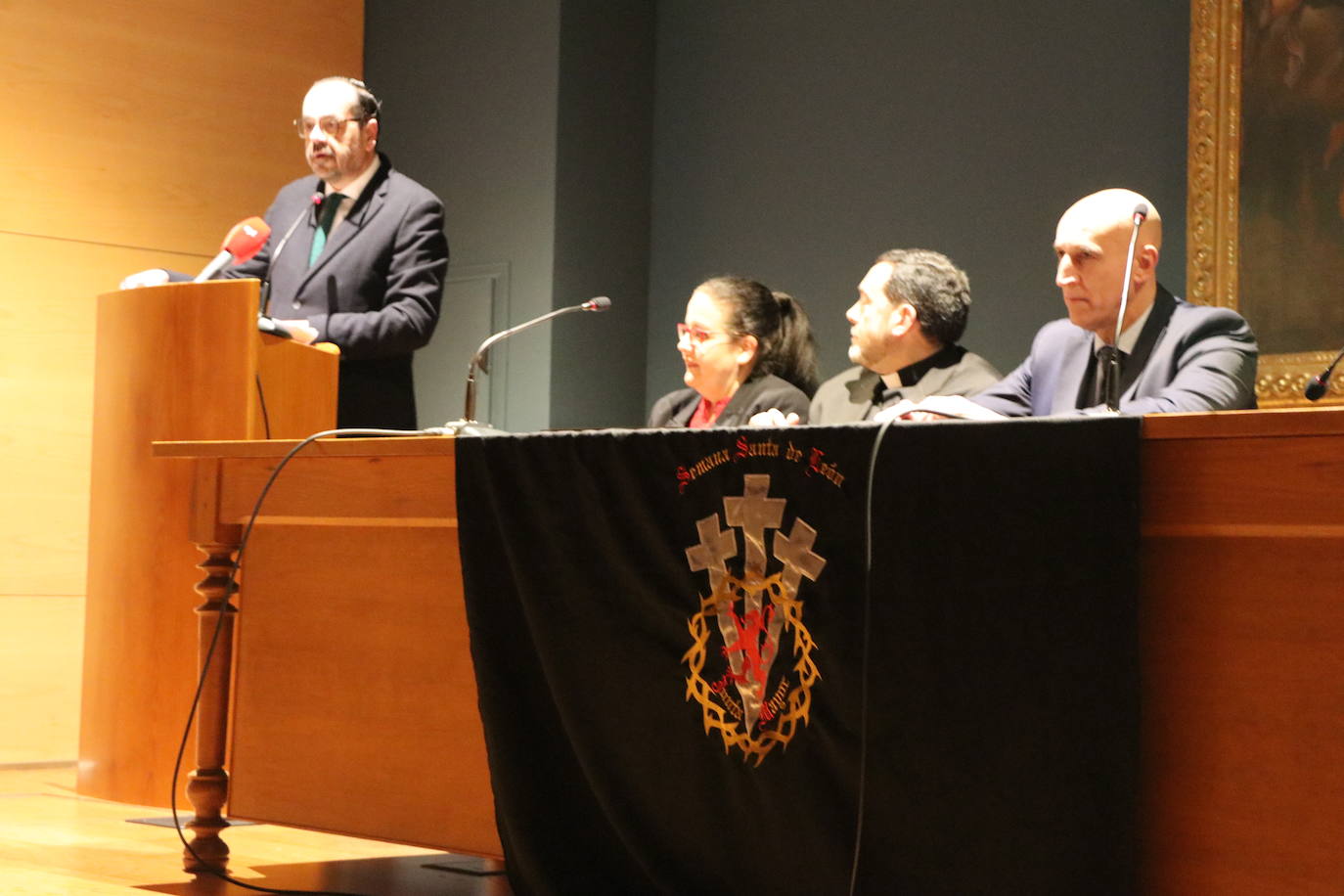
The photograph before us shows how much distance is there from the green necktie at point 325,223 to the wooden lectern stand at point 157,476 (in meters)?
0.38

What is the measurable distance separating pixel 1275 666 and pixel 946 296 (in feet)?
6.44

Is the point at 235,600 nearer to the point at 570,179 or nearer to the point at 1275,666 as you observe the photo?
the point at 1275,666

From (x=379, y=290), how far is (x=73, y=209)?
1.84 m

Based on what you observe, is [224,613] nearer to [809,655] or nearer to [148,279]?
[148,279]

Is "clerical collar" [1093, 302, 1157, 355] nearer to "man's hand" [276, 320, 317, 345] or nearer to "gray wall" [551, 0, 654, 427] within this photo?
"man's hand" [276, 320, 317, 345]

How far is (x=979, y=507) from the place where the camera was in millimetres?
2102

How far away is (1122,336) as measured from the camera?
2.97 m

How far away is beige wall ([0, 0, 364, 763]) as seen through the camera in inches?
198

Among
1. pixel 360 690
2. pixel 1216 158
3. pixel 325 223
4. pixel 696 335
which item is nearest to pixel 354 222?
pixel 325 223

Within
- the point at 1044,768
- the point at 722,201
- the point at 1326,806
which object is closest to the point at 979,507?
the point at 1044,768

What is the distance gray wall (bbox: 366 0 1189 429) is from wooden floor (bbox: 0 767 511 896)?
2164 millimetres

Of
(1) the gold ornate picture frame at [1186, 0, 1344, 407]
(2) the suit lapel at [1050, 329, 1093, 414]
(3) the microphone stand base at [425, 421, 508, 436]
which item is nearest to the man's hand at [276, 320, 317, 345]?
(3) the microphone stand base at [425, 421, 508, 436]

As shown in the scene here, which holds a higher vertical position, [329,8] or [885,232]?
[329,8]

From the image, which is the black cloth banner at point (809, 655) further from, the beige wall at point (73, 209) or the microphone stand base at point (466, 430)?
the beige wall at point (73, 209)
